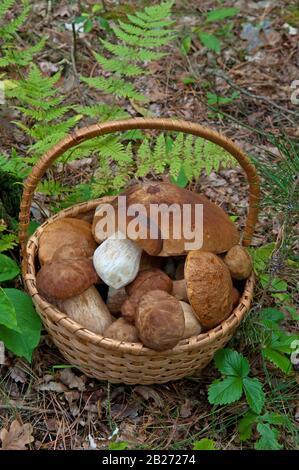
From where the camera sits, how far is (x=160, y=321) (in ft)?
6.77

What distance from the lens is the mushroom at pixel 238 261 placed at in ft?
7.88

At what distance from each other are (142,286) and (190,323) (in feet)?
0.78

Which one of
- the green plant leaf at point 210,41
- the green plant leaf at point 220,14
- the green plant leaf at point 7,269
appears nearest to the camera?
the green plant leaf at point 7,269

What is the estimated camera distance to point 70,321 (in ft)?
7.11

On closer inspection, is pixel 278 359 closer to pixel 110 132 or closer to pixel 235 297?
pixel 235 297

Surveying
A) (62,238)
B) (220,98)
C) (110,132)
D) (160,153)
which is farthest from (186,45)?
(62,238)

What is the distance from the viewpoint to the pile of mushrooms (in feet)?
7.11

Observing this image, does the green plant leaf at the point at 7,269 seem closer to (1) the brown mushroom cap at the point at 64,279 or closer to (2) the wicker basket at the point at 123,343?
(2) the wicker basket at the point at 123,343

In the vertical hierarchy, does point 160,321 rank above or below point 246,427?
above

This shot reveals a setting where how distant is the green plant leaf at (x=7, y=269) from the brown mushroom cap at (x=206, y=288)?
0.80m

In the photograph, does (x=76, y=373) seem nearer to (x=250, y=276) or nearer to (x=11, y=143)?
(x=250, y=276)

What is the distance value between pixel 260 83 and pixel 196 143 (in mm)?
1728

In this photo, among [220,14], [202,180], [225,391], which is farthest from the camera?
[220,14]

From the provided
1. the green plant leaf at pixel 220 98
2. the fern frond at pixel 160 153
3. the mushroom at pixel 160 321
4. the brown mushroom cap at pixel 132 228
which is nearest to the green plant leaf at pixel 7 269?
the brown mushroom cap at pixel 132 228
